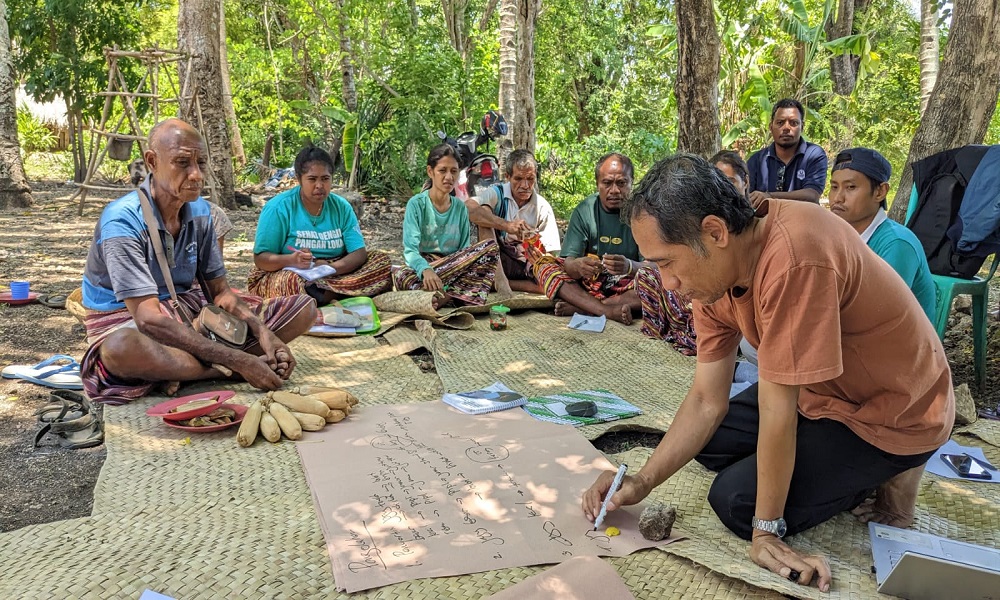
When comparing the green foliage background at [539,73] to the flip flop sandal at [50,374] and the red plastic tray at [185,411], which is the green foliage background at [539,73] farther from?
the red plastic tray at [185,411]

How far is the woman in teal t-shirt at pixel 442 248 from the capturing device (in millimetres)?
4863

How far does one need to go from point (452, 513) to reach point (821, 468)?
1046mm

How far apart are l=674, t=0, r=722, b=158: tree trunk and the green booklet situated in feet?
8.07

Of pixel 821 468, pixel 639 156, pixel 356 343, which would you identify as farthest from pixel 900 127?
pixel 821 468

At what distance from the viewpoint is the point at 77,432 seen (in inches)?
116

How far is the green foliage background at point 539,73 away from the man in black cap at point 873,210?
246 inches

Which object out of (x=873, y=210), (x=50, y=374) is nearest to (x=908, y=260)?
(x=873, y=210)

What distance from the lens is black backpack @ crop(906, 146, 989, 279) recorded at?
12.6 feet

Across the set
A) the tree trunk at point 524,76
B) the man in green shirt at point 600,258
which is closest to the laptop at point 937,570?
the man in green shirt at point 600,258

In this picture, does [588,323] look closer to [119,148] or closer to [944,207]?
[944,207]

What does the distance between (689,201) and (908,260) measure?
1513 millimetres

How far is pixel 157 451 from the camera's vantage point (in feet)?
8.86

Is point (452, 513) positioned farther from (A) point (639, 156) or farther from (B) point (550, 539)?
(A) point (639, 156)

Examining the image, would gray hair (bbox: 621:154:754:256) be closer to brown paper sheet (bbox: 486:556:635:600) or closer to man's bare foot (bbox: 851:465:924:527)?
brown paper sheet (bbox: 486:556:635:600)
